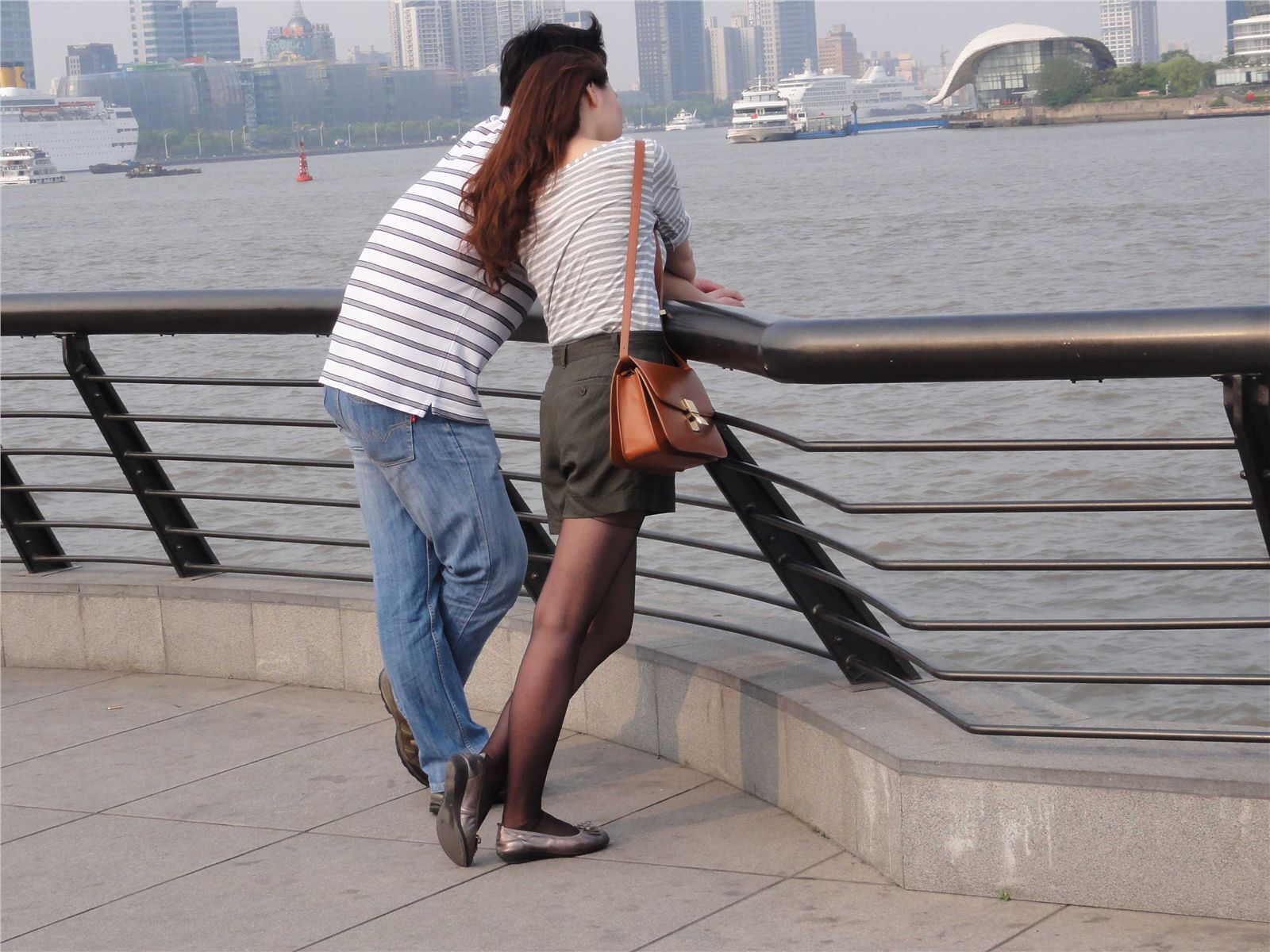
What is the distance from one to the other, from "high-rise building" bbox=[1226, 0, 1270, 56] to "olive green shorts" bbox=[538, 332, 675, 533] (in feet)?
463

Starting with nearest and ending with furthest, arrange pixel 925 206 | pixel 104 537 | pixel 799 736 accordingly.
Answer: pixel 799 736 → pixel 104 537 → pixel 925 206

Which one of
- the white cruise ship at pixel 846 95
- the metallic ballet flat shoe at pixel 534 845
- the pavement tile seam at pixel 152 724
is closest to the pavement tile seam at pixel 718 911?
the metallic ballet flat shoe at pixel 534 845

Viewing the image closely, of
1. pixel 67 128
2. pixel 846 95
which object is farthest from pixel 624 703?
pixel 846 95

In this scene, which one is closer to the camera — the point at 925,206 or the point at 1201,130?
the point at 925,206

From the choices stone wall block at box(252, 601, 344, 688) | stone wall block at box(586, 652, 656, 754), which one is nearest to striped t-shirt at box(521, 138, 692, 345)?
stone wall block at box(586, 652, 656, 754)

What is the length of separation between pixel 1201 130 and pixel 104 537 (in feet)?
297

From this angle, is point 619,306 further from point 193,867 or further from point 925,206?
point 925,206

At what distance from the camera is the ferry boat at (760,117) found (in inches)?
5182

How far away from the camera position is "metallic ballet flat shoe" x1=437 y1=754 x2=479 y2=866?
2855mm

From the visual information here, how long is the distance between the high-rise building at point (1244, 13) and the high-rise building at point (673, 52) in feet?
152

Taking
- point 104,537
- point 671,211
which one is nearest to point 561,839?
point 671,211

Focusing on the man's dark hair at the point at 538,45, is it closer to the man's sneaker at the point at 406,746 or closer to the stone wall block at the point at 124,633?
the man's sneaker at the point at 406,746

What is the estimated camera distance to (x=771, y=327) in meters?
2.65

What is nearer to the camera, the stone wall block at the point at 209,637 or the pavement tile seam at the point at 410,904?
the pavement tile seam at the point at 410,904
